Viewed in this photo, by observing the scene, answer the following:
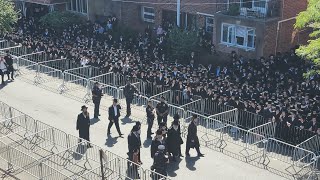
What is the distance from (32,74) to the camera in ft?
84.5

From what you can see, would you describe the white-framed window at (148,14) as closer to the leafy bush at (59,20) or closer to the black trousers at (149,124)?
the leafy bush at (59,20)

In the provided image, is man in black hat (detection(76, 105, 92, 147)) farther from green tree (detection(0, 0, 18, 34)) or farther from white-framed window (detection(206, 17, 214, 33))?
white-framed window (detection(206, 17, 214, 33))

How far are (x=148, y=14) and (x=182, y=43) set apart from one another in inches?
286

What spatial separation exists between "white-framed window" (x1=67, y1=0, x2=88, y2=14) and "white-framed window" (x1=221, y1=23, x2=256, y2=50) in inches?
508

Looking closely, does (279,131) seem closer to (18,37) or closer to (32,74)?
(32,74)

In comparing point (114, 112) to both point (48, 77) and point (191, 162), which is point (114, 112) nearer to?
point (191, 162)

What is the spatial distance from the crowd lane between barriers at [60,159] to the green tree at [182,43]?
1066 cm

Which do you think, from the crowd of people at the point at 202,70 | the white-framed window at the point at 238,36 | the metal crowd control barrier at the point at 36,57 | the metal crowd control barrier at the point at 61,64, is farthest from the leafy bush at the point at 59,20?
the white-framed window at the point at 238,36

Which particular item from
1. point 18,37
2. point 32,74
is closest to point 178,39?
point 32,74

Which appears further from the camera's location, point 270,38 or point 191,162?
point 270,38

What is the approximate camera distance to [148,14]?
108 feet

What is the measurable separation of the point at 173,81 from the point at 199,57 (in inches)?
292

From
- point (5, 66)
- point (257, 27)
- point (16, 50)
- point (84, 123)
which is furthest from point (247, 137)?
point (16, 50)

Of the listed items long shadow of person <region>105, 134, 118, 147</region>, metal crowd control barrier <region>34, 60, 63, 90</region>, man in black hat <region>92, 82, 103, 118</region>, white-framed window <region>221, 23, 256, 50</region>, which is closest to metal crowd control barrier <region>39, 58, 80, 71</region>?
metal crowd control barrier <region>34, 60, 63, 90</region>
